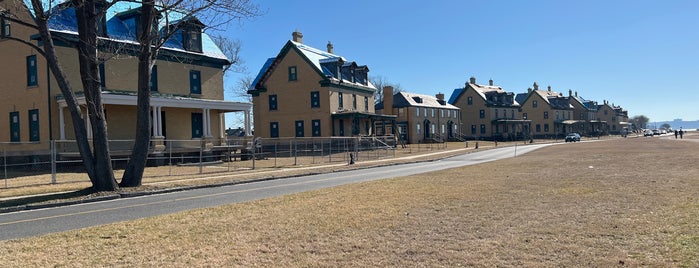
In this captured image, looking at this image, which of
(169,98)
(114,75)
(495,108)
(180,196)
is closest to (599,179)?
(180,196)

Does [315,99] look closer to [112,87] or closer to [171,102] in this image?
[171,102]

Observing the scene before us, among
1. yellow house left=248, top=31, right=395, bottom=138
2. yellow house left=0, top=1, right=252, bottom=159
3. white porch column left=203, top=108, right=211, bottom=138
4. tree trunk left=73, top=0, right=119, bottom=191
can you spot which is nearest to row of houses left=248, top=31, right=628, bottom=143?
yellow house left=248, top=31, right=395, bottom=138

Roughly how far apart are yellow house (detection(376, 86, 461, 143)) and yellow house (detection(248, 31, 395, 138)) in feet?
38.7

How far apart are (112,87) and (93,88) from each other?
14410 mm

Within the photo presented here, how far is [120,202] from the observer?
14172mm

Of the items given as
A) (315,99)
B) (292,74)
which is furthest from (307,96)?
(292,74)

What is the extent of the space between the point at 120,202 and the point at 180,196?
174 centimetres

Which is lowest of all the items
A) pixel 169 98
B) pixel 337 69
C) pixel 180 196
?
pixel 180 196

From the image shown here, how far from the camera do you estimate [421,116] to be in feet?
223

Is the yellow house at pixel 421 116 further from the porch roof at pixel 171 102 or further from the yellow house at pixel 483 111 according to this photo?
the porch roof at pixel 171 102

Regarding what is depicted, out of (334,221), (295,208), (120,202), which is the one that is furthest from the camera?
(120,202)

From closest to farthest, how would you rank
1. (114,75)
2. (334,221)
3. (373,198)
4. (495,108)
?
(334,221)
(373,198)
(114,75)
(495,108)

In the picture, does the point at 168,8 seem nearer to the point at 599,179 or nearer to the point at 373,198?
the point at 373,198

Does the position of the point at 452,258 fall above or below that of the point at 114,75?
below
